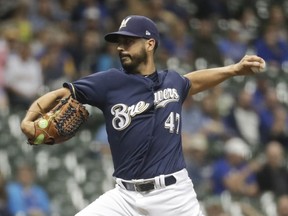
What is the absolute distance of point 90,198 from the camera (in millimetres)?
10414

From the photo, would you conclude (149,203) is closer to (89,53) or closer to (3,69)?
(3,69)

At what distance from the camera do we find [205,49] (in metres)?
13.3

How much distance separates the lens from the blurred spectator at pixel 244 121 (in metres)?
12.0

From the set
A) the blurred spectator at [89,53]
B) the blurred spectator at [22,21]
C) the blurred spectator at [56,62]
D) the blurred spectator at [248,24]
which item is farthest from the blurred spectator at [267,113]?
the blurred spectator at [22,21]

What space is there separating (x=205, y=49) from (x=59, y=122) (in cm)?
727

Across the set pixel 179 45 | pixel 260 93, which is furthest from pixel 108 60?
pixel 260 93

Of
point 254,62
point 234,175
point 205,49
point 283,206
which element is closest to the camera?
point 254,62

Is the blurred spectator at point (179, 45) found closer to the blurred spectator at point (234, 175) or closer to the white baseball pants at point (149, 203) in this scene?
the blurred spectator at point (234, 175)

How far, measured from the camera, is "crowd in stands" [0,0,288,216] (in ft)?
35.2

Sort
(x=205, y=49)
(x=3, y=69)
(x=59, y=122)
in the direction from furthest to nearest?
(x=205, y=49), (x=3, y=69), (x=59, y=122)

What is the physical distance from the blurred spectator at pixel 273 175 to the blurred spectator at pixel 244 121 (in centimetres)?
76

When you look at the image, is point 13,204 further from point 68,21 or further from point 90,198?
point 68,21

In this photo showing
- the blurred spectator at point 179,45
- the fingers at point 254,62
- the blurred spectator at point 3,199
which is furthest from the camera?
the blurred spectator at point 179,45

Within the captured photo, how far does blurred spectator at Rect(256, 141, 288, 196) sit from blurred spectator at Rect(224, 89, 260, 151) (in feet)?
2.49
